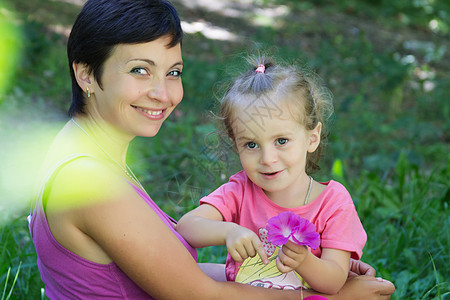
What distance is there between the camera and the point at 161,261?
1587mm

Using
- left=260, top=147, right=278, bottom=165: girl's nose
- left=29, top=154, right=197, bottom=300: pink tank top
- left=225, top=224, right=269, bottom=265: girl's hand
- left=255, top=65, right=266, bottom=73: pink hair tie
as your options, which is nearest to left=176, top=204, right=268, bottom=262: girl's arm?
left=225, top=224, right=269, bottom=265: girl's hand

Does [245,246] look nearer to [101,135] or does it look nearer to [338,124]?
[101,135]

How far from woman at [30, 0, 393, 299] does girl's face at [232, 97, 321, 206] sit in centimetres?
31

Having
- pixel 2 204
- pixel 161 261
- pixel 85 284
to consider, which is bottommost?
pixel 2 204

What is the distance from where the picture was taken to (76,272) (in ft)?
5.51

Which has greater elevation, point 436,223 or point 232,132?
point 232,132

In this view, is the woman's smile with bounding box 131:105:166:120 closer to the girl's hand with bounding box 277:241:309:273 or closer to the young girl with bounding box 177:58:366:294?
the young girl with bounding box 177:58:366:294

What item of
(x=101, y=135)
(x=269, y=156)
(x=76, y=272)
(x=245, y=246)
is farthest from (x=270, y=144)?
(x=76, y=272)

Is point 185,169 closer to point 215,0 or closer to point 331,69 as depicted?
point 331,69

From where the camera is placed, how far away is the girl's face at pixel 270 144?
5.82ft

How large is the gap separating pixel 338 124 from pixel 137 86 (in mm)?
3962

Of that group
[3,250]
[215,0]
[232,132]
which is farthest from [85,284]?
[215,0]

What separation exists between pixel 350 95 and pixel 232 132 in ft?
15.2

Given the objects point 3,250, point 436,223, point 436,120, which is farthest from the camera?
point 436,120
